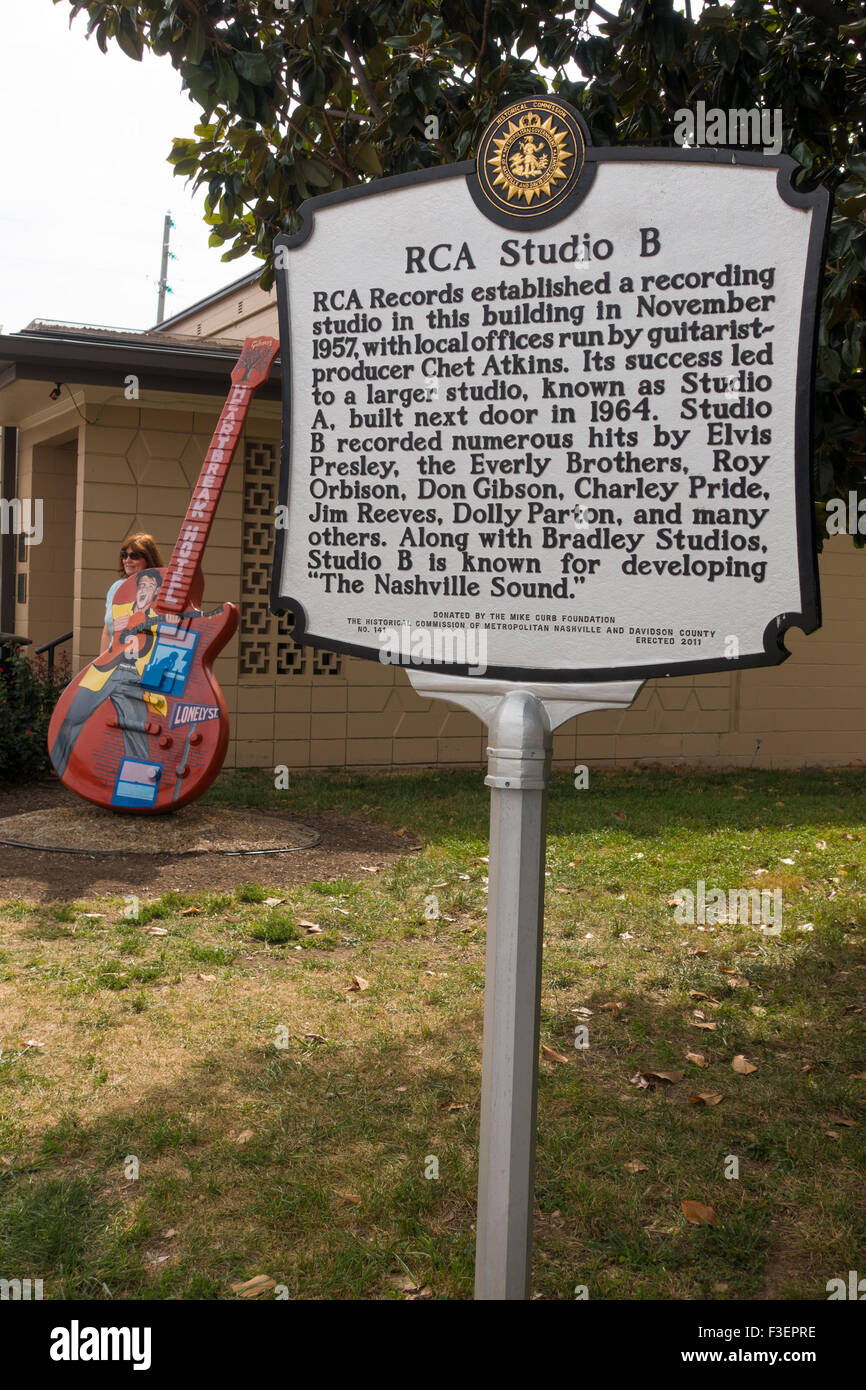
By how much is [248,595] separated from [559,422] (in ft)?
28.2

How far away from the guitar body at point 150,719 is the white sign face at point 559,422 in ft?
16.1

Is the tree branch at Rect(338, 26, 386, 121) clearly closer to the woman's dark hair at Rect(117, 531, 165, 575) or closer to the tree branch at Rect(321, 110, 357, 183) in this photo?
the tree branch at Rect(321, 110, 357, 183)

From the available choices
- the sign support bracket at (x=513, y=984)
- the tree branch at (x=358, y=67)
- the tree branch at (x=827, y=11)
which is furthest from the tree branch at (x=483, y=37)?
the sign support bracket at (x=513, y=984)

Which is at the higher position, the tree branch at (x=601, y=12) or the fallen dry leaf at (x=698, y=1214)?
the tree branch at (x=601, y=12)

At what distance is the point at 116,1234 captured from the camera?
3146 mm

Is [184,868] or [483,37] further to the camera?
[184,868]

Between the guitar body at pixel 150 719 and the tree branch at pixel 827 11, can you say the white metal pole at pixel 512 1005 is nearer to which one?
the tree branch at pixel 827 11

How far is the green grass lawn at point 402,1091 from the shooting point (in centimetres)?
314

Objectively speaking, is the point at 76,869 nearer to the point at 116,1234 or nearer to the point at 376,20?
the point at 116,1234

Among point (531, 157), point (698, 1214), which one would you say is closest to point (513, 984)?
point (698, 1214)

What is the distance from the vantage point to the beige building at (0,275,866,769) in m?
10.1

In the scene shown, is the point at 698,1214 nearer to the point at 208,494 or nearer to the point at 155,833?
the point at 155,833

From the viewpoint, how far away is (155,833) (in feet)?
25.0
